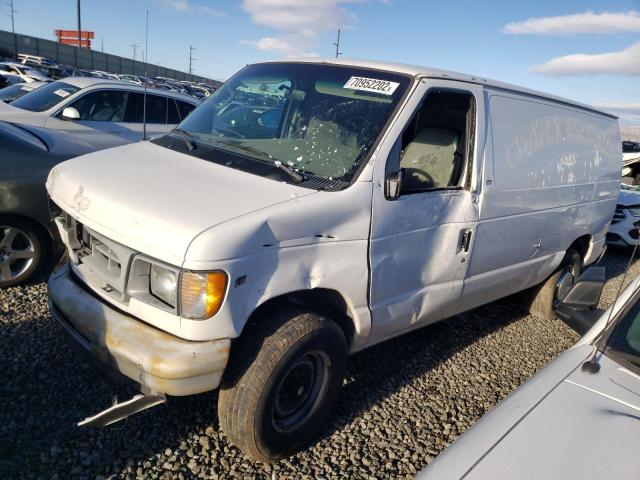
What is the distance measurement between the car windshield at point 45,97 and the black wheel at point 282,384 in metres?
6.14

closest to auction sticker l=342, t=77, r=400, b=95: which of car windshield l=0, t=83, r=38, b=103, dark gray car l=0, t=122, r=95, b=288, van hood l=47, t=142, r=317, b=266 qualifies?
van hood l=47, t=142, r=317, b=266

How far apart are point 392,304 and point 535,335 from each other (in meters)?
2.58

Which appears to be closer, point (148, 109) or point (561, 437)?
point (561, 437)

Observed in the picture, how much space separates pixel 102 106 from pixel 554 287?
6374 millimetres

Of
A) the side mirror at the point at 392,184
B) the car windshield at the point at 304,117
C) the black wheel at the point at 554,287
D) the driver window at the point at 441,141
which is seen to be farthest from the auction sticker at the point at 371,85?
the black wheel at the point at 554,287

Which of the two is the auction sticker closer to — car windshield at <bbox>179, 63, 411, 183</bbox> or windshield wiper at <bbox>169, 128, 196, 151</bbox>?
car windshield at <bbox>179, 63, 411, 183</bbox>

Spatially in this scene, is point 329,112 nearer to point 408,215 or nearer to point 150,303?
point 408,215

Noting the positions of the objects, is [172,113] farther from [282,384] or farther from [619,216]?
[619,216]

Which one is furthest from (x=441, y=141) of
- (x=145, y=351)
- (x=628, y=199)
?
(x=628, y=199)

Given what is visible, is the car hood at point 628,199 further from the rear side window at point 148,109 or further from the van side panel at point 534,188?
the rear side window at point 148,109

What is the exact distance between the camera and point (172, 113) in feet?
25.9

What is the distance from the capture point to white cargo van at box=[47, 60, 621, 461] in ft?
7.34

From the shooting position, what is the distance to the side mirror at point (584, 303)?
257 centimetres

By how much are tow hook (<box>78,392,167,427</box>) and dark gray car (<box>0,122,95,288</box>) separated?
2.43m
